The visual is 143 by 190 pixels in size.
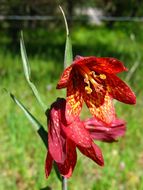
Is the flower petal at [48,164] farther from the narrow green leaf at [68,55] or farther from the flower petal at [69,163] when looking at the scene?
the narrow green leaf at [68,55]

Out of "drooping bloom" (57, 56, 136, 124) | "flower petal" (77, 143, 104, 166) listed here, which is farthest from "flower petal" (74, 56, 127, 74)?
"flower petal" (77, 143, 104, 166)

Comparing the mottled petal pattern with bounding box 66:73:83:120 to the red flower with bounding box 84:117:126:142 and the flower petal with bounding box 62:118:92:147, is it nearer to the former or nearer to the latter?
the flower petal with bounding box 62:118:92:147

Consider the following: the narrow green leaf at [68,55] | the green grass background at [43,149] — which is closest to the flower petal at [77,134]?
the narrow green leaf at [68,55]

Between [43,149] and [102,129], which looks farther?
[43,149]

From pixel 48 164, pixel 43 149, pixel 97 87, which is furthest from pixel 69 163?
pixel 43 149

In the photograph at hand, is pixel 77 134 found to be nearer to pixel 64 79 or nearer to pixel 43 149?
pixel 64 79

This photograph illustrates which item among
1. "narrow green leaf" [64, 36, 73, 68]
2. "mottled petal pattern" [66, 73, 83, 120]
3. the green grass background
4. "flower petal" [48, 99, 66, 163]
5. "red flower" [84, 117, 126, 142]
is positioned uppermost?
"narrow green leaf" [64, 36, 73, 68]

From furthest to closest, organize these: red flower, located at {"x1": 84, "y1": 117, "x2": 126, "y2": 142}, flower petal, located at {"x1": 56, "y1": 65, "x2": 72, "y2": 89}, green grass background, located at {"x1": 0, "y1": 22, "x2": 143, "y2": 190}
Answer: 1. green grass background, located at {"x1": 0, "y1": 22, "x2": 143, "y2": 190}
2. red flower, located at {"x1": 84, "y1": 117, "x2": 126, "y2": 142}
3. flower petal, located at {"x1": 56, "y1": 65, "x2": 72, "y2": 89}
